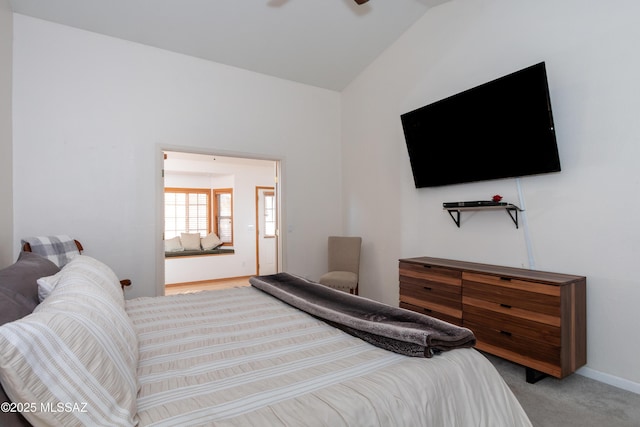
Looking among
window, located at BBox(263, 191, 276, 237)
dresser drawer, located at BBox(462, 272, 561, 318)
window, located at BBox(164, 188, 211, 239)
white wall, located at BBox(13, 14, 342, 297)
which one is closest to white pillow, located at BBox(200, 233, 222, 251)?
window, located at BBox(164, 188, 211, 239)

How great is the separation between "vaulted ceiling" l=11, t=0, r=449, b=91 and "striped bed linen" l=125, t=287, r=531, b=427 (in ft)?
9.81

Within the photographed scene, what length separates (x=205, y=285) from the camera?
602 cm

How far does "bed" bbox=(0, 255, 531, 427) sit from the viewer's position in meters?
0.80

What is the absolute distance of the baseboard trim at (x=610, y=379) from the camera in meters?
2.18

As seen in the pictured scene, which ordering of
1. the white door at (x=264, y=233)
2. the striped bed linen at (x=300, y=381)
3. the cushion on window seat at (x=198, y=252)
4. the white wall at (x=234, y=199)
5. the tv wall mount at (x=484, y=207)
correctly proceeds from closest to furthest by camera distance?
the striped bed linen at (x=300, y=381), the tv wall mount at (x=484, y=207), the cushion on window seat at (x=198, y=252), the white wall at (x=234, y=199), the white door at (x=264, y=233)

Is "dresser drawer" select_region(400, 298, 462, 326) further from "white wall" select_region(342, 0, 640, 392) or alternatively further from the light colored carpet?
"white wall" select_region(342, 0, 640, 392)

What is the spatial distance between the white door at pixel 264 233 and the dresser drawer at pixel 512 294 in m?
4.63

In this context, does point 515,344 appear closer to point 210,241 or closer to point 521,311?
point 521,311

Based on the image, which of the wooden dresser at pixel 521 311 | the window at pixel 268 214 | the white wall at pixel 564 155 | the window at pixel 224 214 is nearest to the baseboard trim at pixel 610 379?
the white wall at pixel 564 155

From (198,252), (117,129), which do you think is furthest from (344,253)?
(198,252)

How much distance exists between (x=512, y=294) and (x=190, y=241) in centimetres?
571

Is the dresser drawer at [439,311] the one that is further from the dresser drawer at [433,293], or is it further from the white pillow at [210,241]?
the white pillow at [210,241]

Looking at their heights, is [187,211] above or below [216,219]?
above

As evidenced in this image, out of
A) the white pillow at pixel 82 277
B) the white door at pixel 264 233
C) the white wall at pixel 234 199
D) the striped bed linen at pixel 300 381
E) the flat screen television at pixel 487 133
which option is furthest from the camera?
the white door at pixel 264 233
